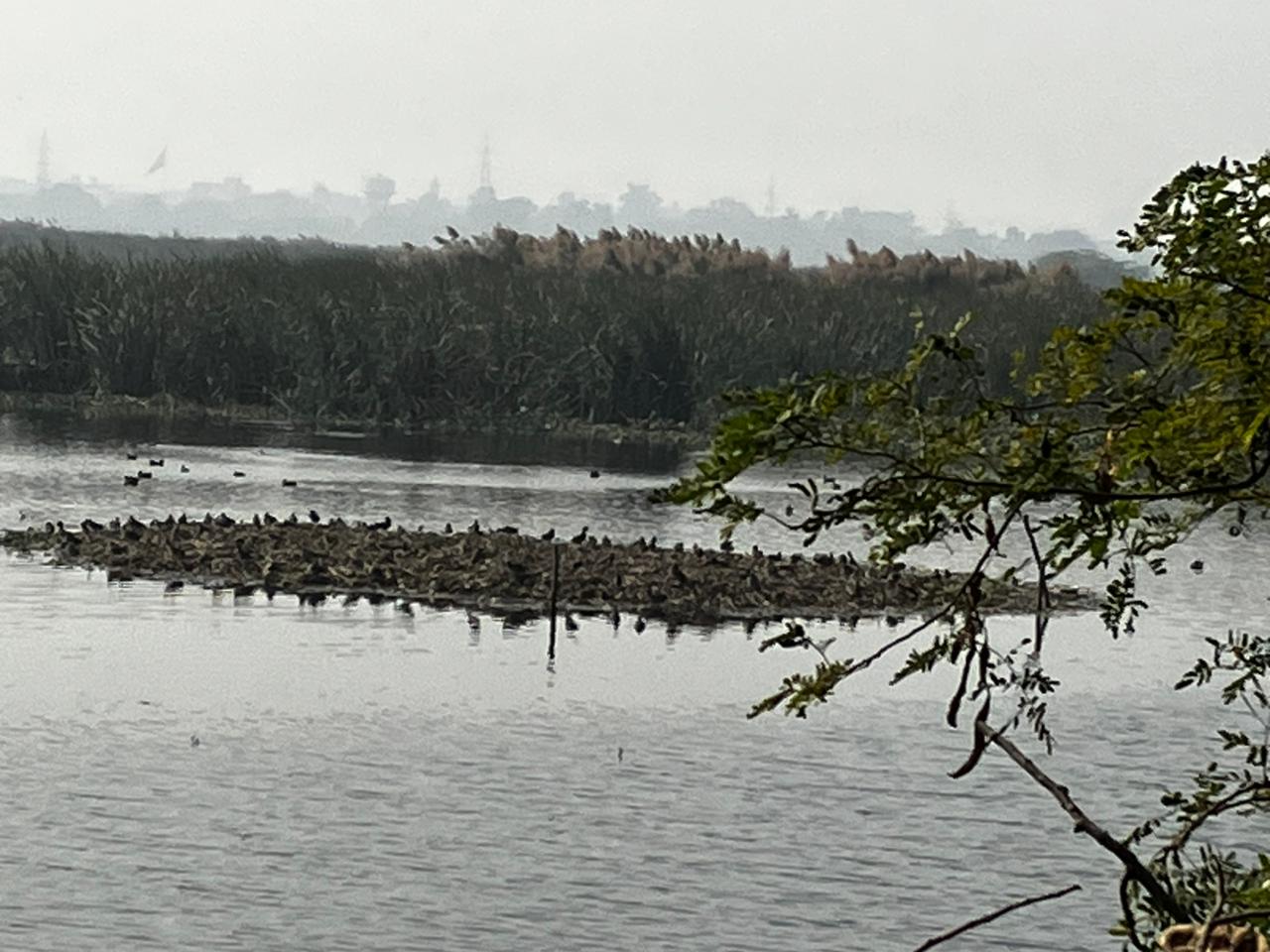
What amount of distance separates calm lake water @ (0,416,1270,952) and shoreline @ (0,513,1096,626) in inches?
48.4

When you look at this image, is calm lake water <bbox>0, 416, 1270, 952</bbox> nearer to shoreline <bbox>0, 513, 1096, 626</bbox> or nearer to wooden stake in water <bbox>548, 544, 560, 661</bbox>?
wooden stake in water <bbox>548, 544, 560, 661</bbox>

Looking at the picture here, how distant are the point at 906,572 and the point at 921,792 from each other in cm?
1801

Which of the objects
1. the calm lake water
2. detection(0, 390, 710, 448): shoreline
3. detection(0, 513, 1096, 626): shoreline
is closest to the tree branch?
the calm lake water

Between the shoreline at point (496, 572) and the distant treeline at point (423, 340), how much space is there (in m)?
32.7

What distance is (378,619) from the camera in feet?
111

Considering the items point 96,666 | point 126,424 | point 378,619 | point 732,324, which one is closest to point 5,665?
point 96,666

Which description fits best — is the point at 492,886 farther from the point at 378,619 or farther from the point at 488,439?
the point at 488,439

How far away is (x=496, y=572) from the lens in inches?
1458

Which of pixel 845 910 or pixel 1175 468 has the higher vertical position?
pixel 1175 468

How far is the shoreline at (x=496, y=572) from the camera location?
118 ft

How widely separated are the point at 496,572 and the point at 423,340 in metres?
37.4

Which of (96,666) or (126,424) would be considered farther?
(126,424)

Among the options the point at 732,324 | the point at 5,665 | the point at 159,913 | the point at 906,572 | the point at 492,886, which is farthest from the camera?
the point at 732,324

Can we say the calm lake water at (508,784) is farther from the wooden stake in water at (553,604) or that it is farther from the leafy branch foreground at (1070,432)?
the leafy branch foreground at (1070,432)
